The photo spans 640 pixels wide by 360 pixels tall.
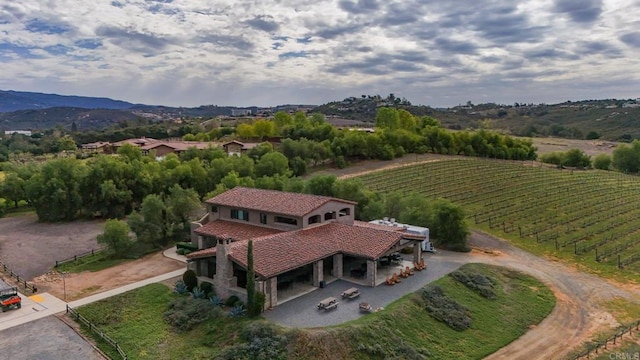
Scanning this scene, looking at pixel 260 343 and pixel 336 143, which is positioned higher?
pixel 336 143

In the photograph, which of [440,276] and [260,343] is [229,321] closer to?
[260,343]

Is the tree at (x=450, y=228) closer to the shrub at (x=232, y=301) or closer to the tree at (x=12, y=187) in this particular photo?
the shrub at (x=232, y=301)

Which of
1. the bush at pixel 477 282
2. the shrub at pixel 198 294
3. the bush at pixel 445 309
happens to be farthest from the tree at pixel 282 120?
the bush at pixel 445 309

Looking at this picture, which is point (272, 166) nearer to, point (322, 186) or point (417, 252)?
point (322, 186)

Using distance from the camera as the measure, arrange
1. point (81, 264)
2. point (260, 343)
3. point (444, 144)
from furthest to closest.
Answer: point (444, 144) → point (81, 264) → point (260, 343)

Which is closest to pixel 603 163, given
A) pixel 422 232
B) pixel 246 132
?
pixel 422 232

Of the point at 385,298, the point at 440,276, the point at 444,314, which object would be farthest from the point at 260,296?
the point at 440,276
